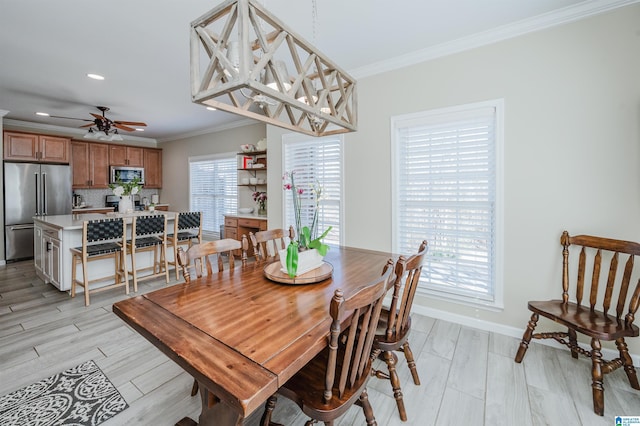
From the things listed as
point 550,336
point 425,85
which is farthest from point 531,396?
point 425,85

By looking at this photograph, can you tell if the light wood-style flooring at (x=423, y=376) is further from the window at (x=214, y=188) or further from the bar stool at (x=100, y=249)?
the window at (x=214, y=188)

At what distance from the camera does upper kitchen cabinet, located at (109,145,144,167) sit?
668 cm

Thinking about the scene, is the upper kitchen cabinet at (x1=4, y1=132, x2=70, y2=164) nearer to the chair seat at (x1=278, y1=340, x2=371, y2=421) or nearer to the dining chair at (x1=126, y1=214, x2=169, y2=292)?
the dining chair at (x1=126, y1=214, x2=169, y2=292)

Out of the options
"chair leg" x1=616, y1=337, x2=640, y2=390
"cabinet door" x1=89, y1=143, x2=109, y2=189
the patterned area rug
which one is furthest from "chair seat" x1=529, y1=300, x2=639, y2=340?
"cabinet door" x1=89, y1=143, x2=109, y2=189

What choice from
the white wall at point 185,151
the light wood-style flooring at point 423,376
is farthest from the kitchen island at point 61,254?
the white wall at point 185,151

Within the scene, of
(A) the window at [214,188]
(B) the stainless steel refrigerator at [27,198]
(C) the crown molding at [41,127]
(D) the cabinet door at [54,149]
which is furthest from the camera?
(A) the window at [214,188]

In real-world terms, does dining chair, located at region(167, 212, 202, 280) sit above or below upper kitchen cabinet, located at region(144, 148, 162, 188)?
below

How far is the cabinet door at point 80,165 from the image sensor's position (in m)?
6.11

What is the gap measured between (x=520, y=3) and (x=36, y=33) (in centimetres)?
409

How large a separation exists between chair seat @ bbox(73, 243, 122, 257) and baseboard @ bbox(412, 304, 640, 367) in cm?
376

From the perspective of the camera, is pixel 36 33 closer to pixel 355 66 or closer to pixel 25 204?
pixel 355 66

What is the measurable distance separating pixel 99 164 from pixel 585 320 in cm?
847

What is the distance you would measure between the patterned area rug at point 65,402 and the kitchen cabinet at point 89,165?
224 inches

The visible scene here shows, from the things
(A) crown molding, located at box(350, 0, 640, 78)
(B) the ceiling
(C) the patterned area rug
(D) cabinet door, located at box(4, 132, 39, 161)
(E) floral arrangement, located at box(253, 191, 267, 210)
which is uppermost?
(B) the ceiling
